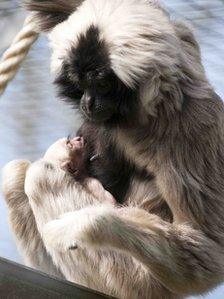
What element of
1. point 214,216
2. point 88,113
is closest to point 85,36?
point 88,113

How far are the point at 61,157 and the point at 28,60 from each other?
1246 mm

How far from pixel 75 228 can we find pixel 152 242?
24 centimetres

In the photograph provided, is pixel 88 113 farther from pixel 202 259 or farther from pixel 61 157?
pixel 202 259

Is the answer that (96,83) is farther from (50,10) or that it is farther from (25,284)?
(25,284)

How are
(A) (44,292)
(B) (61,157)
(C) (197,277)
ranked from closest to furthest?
1. (A) (44,292)
2. (C) (197,277)
3. (B) (61,157)

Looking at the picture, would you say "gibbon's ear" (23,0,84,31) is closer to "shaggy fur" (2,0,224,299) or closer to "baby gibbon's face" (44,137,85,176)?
"shaggy fur" (2,0,224,299)

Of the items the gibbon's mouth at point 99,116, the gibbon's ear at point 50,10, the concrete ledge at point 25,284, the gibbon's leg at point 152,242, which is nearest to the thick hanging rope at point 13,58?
the gibbon's ear at point 50,10

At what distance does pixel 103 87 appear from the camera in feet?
8.44

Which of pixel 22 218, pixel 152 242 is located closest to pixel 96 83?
pixel 152 242

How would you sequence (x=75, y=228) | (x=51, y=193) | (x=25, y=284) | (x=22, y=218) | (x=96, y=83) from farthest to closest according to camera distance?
(x=22, y=218) < (x=51, y=193) < (x=96, y=83) < (x=75, y=228) < (x=25, y=284)

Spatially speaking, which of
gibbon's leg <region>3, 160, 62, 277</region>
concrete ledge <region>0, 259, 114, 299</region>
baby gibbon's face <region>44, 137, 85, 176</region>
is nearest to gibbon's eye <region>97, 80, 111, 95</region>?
baby gibbon's face <region>44, 137, 85, 176</region>

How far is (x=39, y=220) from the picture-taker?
2682 mm

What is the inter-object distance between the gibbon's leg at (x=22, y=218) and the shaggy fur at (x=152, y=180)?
0.61 feet

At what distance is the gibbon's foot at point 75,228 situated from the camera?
2.40 m
